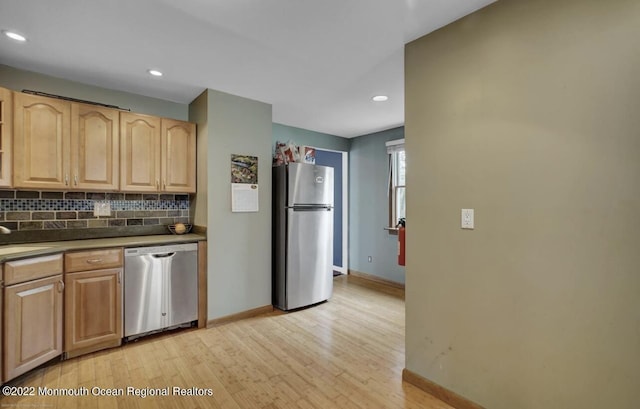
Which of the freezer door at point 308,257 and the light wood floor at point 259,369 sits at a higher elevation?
the freezer door at point 308,257

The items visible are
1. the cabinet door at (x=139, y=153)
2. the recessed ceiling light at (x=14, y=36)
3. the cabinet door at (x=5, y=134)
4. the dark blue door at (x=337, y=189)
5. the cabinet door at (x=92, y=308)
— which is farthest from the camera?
the dark blue door at (x=337, y=189)

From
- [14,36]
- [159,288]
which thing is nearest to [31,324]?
[159,288]

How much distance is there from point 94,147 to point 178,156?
71cm

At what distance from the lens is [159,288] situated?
273 cm

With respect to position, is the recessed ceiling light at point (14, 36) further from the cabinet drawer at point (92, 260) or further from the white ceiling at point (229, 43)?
the cabinet drawer at point (92, 260)

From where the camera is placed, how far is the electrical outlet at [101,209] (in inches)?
114

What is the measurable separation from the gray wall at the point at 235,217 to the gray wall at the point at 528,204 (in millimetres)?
1836

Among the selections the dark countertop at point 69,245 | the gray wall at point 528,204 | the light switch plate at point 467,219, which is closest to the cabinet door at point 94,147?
the dark countertop at point 69,245

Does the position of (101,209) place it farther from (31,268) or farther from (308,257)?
(308,257)

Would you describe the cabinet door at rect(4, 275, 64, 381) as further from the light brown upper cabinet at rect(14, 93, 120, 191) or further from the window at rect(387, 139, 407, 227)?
the window at rect(387, 139, 407, 227)

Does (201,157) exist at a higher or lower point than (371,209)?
higher

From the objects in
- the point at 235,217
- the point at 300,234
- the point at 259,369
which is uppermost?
the point at 235,217

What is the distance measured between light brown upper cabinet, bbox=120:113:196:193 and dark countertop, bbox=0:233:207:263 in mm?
530

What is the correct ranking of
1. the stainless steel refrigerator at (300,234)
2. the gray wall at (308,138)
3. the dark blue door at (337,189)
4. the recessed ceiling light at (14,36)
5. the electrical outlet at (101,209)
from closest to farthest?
the recessed ceiling light at (14,36)
the electrical outlet at (101,209)
the stainless steel refrigerator at (300,234)
the gray wall at (308,138)
the dark blue door at (337,189)
